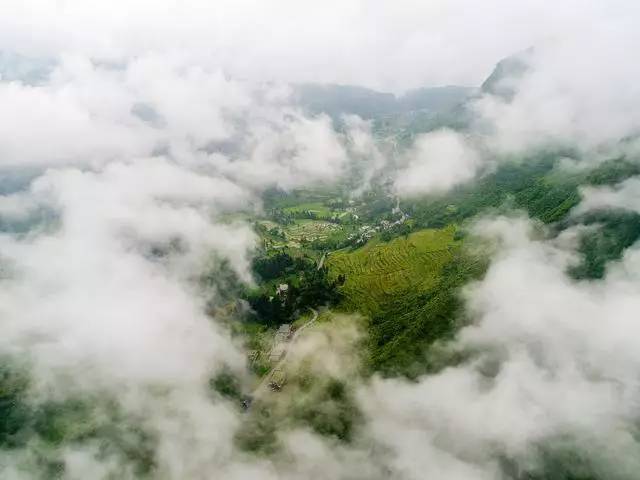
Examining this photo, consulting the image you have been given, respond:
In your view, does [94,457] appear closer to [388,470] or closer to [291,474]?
[291,474]

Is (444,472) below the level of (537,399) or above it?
below

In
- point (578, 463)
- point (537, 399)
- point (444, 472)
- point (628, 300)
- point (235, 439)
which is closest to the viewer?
point (578, 463)

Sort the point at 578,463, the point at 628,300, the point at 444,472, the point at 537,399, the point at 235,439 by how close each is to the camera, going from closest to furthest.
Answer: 1. the point at 578,463
2. the point at 444,472
3. the point at 537,399
4. the point at 235,439
5. the point at 628,300

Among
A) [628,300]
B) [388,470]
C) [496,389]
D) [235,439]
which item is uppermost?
[628,300]

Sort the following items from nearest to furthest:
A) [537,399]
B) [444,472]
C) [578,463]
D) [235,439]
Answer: [578,463] → [444,472] → [537,399] → [235,439]

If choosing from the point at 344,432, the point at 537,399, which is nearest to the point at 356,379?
the point at 344,432

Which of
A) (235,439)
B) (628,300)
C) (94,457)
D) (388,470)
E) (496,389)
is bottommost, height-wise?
(94,457)

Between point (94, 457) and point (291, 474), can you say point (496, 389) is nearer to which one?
point (291, 474)

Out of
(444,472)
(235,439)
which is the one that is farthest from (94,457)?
(444,472)

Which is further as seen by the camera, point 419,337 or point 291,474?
point 419,337
